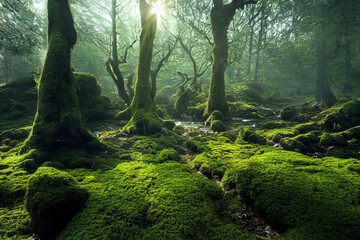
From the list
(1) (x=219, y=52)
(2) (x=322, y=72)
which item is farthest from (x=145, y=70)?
(2) (x=322, y=72)

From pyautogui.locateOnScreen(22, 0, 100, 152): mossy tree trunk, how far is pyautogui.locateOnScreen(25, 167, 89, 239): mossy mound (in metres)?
2.58

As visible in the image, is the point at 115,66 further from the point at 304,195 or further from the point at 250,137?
the point at 304,195

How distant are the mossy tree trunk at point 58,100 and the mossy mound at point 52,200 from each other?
8.46 ft

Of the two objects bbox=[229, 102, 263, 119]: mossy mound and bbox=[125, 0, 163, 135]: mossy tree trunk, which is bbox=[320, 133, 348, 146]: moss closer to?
bbox=[125, 0, 163, 135]: mossy tree trunk

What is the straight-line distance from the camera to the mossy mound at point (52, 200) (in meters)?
2.53

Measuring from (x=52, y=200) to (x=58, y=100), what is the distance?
4.35 metres

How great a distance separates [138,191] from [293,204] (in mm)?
2840

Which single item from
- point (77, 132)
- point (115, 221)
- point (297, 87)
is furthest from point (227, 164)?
point (297, 87)

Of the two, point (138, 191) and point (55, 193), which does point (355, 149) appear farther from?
point (55, 193)

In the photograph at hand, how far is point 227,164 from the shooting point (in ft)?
15.2

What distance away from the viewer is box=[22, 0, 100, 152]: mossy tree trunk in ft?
17.2

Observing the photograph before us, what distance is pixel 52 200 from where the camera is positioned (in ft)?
8.60

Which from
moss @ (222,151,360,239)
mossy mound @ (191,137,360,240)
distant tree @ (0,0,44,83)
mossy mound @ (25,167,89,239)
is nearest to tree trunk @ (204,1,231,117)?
mossy mound @ (191,137,360,240)

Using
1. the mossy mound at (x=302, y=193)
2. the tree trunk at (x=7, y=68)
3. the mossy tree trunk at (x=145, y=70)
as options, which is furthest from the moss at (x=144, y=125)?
the tree trunk at (x=7, y=68)
